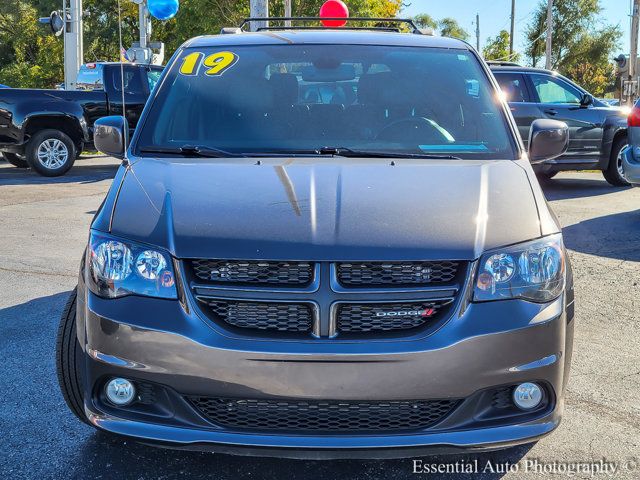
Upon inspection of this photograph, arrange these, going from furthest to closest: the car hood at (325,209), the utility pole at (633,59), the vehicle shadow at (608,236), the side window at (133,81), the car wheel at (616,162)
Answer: the utility pole at (633,59) < the side window at (133,81) < the car wheel at (616,162) < the vehicle shadow at (608,236) < the car hood at (325,209)

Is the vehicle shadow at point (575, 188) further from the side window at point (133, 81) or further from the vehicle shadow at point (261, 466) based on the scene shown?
the vehicle shadow at point (261, 466)

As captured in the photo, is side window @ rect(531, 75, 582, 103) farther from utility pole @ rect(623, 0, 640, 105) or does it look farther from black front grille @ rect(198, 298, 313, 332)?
utility pole @ rect(623, 0, 640, 105)

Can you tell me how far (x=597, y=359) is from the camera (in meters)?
4.45

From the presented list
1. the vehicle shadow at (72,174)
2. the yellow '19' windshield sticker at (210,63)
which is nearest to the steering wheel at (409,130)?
the yellow '19' windshield sticker at (210,63)

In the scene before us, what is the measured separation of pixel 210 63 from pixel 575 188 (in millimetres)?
A: 9047

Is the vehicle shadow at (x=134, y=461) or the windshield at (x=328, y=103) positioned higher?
the windshield at (x=328, y=103)

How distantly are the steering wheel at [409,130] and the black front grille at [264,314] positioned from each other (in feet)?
4.51

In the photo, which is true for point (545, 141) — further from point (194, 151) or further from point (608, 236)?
point (608, 236)

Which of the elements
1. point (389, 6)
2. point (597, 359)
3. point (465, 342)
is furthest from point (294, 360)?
point (389, 6)

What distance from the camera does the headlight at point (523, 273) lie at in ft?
9.04

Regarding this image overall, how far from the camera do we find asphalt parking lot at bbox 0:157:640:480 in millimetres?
3137

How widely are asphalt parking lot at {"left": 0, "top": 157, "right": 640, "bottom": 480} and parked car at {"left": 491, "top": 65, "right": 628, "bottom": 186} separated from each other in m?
3.33

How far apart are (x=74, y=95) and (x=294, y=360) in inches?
461

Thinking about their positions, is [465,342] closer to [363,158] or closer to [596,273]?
[363,158]
